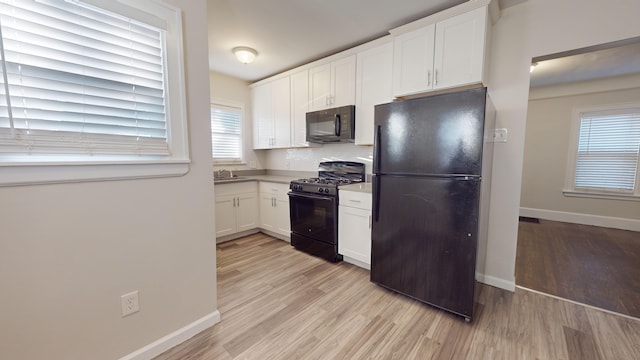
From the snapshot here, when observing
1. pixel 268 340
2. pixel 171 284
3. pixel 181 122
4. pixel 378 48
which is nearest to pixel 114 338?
pixel 171 284

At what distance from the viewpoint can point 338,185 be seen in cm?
273

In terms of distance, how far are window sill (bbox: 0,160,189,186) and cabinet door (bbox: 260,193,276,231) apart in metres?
2.10

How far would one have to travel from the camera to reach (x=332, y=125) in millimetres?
3023

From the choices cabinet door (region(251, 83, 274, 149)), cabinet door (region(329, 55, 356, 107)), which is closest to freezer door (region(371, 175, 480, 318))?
cabinet door (region(329, 55, 356, 107))

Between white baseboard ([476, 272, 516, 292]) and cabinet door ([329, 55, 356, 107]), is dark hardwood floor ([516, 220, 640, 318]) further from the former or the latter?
cabinet door ([329, 55, 356, 107])

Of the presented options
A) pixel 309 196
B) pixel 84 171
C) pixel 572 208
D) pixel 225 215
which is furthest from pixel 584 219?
pixel 84 171

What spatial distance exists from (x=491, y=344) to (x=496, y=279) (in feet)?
3.00

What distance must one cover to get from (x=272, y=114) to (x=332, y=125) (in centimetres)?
131

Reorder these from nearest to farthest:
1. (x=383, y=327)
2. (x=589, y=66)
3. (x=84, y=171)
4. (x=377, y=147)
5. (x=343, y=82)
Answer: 1. (x=84, y=171)
2. (x=383, y=327)
3. (x=377, y=147)
4. (x=343, y=82)
5. (x=589, y=66)

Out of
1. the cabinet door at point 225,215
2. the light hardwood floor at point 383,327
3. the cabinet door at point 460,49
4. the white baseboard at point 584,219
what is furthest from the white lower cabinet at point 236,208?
the white baseboard at point 584,219

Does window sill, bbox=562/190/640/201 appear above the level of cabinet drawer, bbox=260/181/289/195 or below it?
below

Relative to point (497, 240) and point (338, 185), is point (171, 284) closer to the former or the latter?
point (338, 185)

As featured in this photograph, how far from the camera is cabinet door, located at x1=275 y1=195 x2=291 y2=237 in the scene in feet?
11.0

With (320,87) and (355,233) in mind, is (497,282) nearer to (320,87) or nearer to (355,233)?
(355,233)
